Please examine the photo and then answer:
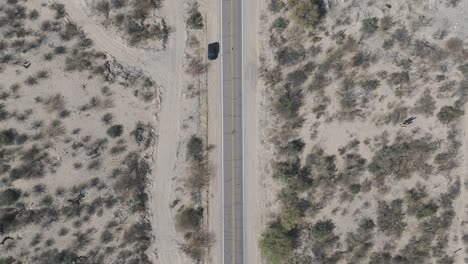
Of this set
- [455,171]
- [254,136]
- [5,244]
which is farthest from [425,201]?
[5,244]

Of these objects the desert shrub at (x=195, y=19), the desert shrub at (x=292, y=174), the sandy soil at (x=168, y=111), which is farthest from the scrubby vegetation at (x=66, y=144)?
the desert shrub at (x=292, y=174)

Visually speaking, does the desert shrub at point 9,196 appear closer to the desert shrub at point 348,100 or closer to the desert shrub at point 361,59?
the desert shrub at point 348,100

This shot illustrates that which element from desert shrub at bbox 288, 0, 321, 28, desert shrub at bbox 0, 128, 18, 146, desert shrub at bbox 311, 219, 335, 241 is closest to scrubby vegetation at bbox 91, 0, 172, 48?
desert shrub at bbox 288, 0, 321, 28

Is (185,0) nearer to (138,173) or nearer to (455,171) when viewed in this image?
(138,173)

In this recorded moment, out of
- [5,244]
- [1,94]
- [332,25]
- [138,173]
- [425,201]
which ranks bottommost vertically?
[5,244]

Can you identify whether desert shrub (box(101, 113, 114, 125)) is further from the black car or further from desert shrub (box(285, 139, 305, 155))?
desert shrub (box(285, 139, 305, 155))

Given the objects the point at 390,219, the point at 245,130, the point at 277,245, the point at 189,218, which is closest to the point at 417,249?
the point at 390,219
